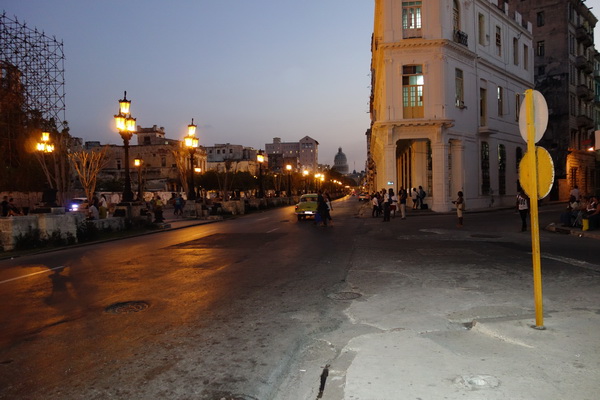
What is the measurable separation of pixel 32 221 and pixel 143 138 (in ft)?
251


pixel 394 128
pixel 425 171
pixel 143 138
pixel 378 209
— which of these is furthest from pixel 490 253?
pixel 143 138

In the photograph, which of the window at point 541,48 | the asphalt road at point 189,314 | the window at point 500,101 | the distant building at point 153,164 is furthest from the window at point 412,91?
the distant building at point 153,164

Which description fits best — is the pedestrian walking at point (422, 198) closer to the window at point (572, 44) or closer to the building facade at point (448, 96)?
the building facade at point (448, 96)

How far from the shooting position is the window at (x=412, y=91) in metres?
31.2

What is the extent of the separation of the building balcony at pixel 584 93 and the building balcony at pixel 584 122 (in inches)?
94.7

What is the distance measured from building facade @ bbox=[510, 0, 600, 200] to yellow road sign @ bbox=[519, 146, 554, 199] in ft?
157

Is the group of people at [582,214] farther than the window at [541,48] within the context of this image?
No

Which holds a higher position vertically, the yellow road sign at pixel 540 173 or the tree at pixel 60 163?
the tree at pixel 60 163

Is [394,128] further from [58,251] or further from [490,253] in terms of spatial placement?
[58,251]

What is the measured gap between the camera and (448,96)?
31453mm

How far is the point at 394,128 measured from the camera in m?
31.3

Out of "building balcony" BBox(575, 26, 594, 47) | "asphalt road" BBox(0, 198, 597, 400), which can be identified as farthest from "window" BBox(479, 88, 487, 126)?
"asphalt road" BBox(0, 198, 597, 400)

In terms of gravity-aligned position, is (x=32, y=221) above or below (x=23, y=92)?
below

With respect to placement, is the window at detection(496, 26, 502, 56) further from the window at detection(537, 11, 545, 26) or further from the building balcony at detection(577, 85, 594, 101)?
the building balcony at detection(577, 85, 594, 101)
